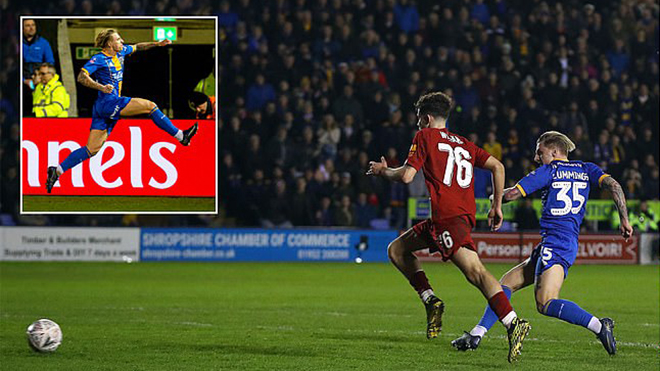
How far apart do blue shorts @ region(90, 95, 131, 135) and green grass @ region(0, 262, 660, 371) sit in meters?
2.08

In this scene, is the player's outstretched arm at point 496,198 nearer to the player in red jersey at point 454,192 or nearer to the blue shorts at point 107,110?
the player in red jersey at point 454,192

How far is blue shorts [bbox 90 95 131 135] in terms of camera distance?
10.6 metres

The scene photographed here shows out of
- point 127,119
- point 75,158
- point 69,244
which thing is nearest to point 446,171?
point 75,158

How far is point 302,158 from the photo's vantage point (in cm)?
2427

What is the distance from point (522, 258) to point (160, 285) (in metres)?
9.10

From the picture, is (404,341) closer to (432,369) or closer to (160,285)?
(432,369)

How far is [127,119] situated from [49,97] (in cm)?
90

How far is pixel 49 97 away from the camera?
1270 centimetres

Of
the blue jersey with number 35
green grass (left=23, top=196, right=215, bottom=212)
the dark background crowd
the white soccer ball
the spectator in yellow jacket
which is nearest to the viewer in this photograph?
the blue jersey with number 35

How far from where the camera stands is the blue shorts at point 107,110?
34.6 ft

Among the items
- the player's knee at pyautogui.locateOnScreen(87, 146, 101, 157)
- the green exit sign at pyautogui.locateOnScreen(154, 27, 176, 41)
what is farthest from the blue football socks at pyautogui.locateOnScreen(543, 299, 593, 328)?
the green exit sign at pyautogui.locateOnScreen(154, 27, 176, 41)

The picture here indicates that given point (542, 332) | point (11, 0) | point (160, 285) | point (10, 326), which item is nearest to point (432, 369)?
point (542, 332)

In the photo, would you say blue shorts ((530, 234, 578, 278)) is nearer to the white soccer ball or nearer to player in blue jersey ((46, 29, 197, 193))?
player in blue jersey ((46, 29, 197, 193))

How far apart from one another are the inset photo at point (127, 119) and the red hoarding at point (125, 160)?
1cm
